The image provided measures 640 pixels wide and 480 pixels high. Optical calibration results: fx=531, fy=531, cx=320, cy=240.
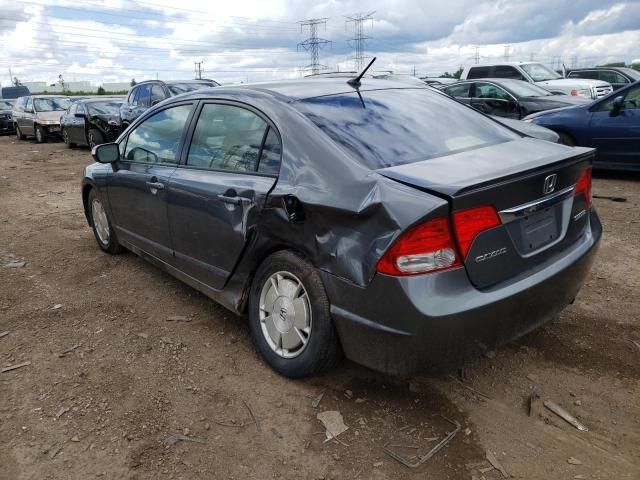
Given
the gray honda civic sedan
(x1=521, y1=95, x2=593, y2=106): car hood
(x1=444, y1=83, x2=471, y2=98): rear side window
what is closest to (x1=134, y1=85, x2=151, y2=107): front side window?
(x1=444, y1=83, x2=471, y2=98): rear side window

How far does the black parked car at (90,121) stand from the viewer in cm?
1425

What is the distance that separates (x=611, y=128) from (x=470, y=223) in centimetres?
678

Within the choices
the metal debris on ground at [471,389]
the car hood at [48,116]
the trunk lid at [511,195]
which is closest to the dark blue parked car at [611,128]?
the trunk lid at [511,195]

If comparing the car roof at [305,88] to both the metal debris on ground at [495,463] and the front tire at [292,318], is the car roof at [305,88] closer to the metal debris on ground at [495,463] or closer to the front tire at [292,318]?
the front tire at [292,318]

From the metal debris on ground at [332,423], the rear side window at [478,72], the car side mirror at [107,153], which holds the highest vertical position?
the rear side window at [478,72]

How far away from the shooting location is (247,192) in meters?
3.01

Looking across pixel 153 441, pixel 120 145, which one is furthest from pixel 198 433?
pixel 120 145

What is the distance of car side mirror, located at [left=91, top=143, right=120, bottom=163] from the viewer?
442 centimetres

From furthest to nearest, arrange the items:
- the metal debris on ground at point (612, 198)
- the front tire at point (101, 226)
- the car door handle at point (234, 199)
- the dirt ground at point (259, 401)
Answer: the metal debris on ground at point (612, 198), the front tire at point (101, 226), the car door handle at point (234, 199), the dirt ground at point (259, 401)

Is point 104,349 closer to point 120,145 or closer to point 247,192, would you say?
point 247,192

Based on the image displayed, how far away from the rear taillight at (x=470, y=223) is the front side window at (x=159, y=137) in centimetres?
226

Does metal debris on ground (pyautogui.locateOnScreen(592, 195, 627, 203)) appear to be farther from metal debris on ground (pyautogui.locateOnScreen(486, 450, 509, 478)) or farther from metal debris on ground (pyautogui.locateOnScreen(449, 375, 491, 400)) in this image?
metal debris on ground (pyautogui.locateOnScreen(486, 450, 509, 478))

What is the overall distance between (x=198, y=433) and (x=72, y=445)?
0.60 metres

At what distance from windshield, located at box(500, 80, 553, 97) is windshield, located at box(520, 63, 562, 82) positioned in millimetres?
3500
